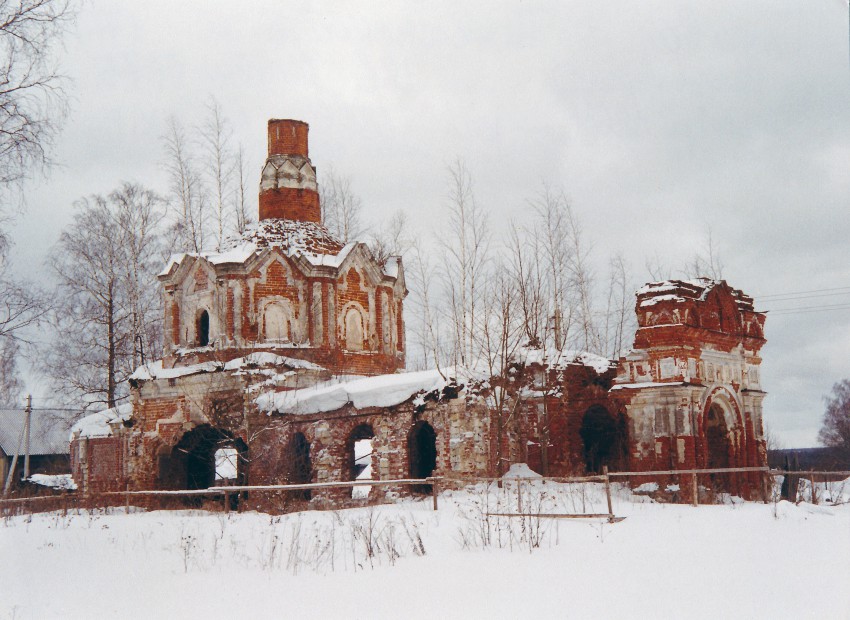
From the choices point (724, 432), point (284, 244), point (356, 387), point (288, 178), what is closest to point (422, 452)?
point (356, 387)

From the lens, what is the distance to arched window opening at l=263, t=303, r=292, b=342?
2659 centimetres

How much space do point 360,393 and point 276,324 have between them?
5248mm

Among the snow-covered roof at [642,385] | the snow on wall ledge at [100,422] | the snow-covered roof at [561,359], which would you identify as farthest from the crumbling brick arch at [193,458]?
the snow-covered roof at [642,385]

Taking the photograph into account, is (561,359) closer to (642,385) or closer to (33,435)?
(642,385)

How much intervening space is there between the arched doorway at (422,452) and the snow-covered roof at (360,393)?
0.89 metres

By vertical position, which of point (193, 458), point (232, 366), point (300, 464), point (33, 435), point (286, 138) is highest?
point (286, 138)

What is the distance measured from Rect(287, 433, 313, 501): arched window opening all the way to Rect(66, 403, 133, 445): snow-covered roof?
288 inches

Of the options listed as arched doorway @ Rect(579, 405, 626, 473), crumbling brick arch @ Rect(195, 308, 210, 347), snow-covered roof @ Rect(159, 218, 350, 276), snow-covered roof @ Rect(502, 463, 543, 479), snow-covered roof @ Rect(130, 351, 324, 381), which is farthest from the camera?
crumbling brick arch @ Rect(195, 308, 210, 347)

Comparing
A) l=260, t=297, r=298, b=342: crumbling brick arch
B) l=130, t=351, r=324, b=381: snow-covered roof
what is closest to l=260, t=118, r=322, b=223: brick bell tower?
l=260, t=297, r=298, b=342: crumbling brick arch

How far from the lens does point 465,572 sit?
33.7 ft

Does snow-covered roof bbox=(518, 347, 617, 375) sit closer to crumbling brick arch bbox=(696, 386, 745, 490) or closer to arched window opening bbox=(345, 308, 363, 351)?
crumbling brick arch bbox=(696, 386, 745, 490)

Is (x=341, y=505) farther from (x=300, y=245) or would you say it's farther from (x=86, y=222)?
(x=86, y=222)

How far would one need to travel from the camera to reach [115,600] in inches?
371

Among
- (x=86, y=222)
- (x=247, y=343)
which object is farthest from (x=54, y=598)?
(x=86, y=222)
